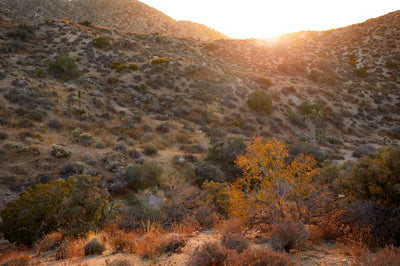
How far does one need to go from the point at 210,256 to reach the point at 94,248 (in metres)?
3.53

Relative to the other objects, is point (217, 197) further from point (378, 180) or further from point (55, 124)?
point (55, 124)

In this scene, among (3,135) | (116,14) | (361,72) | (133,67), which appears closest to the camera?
(3,135)

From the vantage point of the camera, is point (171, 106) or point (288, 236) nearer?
point (288, 236)

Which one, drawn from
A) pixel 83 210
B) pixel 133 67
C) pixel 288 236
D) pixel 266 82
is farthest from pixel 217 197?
pixel 266 82

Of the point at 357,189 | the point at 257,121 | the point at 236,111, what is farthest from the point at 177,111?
the point at 357,189

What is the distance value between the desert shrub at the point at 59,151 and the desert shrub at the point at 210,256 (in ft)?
41.6

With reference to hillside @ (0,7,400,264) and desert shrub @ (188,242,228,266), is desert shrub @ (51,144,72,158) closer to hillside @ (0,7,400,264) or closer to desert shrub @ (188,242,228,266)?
hillside @ (0,7,400,264)

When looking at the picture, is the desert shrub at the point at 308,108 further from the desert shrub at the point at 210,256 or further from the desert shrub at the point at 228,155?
the desert shrub at the point at 210,256

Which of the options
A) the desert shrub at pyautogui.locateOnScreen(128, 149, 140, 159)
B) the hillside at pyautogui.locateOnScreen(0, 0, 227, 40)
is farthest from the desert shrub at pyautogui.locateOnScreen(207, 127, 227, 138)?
the hillside at pyautogui.locateOnScreen(0, 0, 227, 40)

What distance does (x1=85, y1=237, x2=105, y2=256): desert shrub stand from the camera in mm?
5574

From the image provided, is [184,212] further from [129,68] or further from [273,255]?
[129,68]

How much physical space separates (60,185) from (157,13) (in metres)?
83.9

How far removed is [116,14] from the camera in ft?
228

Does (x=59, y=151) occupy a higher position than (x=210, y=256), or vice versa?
(x=210, y=256)
